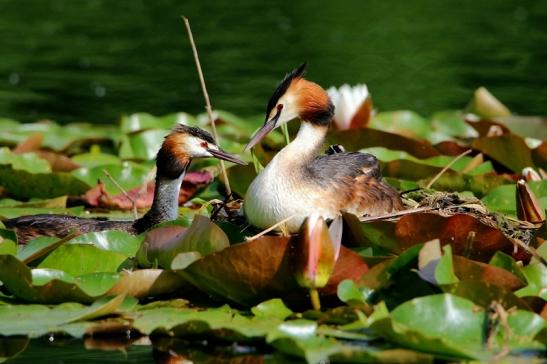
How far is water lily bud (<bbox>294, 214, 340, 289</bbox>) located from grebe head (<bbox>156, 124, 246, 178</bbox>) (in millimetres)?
2622

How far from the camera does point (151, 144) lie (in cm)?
898

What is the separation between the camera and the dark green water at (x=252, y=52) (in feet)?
43.4

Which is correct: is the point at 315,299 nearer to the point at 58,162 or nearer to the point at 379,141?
the point at 379,141

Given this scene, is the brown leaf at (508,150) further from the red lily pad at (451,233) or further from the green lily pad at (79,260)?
the green lily pad at (79,260)

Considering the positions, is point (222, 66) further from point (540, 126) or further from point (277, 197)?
point (277, 197)

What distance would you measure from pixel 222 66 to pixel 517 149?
7.65 meters

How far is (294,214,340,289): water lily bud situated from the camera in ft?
15.5

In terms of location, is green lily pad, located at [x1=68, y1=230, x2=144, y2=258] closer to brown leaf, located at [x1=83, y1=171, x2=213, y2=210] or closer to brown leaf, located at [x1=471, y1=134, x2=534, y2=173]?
brown leaf, located at [x1=83, y1=171, x2=213, y2=210]

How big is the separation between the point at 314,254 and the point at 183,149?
2.80 m

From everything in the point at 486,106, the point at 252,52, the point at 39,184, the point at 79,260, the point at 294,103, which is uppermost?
the point at 294,103

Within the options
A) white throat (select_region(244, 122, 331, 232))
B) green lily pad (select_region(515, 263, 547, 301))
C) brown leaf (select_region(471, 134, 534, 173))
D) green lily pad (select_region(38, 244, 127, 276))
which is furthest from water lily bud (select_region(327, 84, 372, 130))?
green lily pad (select_region(515, 263, 547, 301))

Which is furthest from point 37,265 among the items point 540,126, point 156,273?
point 540,126

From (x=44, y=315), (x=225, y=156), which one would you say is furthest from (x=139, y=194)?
(x=44, y=315)

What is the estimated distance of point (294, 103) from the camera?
19.3 ft
